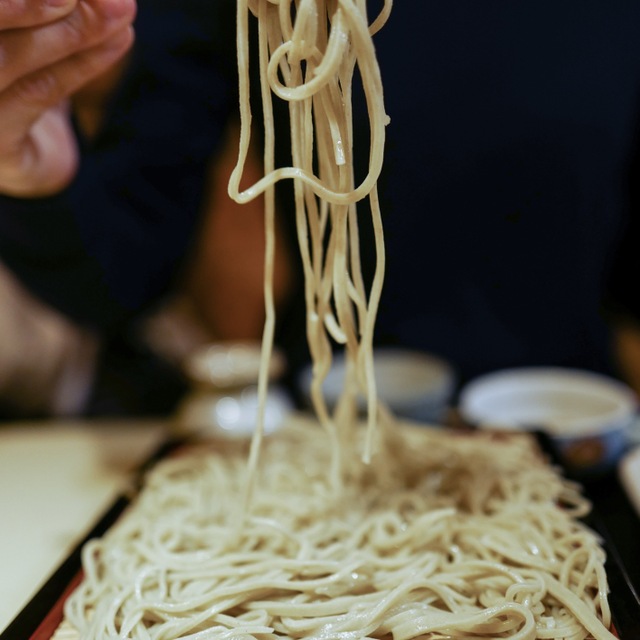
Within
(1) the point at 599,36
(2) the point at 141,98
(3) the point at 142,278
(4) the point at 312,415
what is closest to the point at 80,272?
(3) the point at 142,278

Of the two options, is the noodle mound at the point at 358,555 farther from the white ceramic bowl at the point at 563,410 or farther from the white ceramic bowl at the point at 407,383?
the white ceramic bowl at the point at 407,383

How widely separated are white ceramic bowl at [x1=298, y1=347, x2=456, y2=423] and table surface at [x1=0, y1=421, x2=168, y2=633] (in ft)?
1.42

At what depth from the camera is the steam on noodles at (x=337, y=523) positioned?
0.80 m

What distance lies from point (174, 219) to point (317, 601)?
4.10ft

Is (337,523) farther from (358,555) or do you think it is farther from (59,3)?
(59,3)

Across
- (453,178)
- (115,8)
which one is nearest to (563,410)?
(453,178)

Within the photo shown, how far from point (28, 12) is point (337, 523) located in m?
0.82

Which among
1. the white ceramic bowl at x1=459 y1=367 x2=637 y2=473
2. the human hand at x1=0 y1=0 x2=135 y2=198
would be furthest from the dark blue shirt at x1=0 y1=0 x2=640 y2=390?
the human hand at x1=0 y1=0 x2=135 y2=198

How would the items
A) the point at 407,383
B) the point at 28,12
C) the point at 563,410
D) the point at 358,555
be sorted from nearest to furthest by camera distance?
1. the point at 28,12
2. the point at 358,555
3. the point at 563,410
4. the point at 407,383

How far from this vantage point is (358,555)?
3.10 ft

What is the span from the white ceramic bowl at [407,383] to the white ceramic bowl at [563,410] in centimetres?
7

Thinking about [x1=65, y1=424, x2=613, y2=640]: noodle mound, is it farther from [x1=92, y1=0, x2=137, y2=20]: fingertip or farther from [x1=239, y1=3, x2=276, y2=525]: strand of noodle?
[x1=92, y1=0, x2=137, y2=20]: fingertip

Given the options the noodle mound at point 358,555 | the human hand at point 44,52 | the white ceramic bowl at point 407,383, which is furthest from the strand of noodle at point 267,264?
the white ceramic bowl at point 407,383

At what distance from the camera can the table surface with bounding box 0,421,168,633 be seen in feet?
3.45
